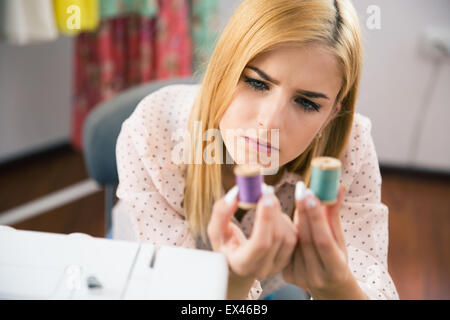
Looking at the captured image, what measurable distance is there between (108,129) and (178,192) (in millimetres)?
193

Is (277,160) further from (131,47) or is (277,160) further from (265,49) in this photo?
(131,47)

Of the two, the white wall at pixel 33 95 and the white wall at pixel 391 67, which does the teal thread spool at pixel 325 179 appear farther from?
the white wall at pixel 33 95

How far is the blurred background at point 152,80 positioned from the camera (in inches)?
19.7

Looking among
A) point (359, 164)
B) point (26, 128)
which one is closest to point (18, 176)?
point (26, 128)

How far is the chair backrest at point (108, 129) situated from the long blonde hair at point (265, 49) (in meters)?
0.14

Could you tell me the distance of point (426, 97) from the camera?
2.19ft

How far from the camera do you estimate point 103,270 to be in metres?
0.37

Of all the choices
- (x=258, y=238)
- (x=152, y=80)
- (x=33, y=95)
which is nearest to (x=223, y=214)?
(x=258, y=238)

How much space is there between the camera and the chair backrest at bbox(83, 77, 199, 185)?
637mm

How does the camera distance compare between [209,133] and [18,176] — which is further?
[18,176]

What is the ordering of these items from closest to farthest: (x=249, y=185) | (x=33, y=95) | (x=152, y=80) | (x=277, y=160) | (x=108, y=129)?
(x=249, y=185) → (x=277, y=160) → (x=108, y=129) → (x=152, y=80) → (x=33, y=95)

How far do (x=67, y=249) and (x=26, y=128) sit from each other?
1.44 m

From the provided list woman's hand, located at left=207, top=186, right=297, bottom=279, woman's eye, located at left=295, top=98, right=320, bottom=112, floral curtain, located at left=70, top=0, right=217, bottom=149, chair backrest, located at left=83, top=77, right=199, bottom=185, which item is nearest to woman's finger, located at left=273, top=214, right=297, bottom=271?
woman's hand, located at left=207, top=186, right=297, bottom=279

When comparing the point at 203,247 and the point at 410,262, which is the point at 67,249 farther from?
the point at 410,262
